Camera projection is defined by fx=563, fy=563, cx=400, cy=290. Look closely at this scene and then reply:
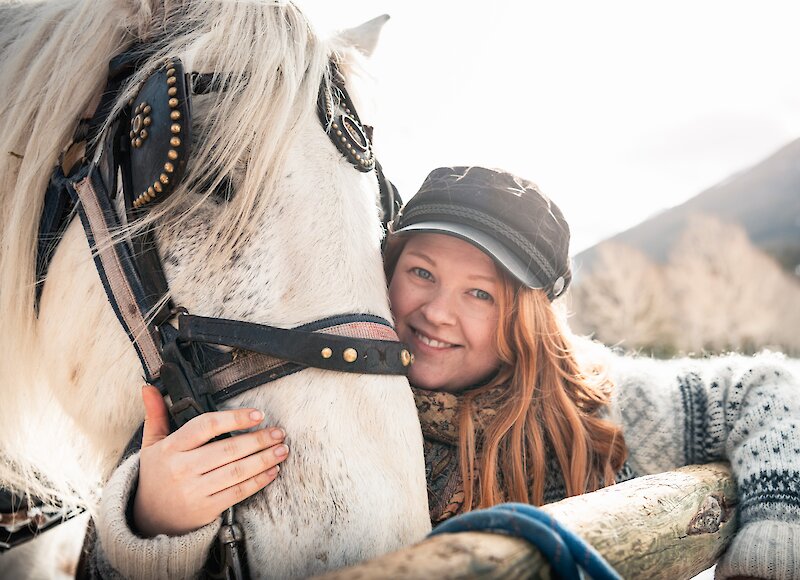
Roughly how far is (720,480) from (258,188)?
126 cm

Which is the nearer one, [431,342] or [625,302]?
[431,342]

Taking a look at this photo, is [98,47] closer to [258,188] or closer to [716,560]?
[258,188]

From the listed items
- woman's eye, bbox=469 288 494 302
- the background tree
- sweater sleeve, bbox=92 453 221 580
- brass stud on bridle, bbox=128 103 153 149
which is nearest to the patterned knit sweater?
sweater sleeve, bbox=92 453 221 580

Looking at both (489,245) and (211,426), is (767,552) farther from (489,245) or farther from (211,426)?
(211,426)

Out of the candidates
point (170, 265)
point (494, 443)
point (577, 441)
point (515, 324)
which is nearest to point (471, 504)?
point (494, 443)

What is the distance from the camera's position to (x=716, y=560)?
127 cm

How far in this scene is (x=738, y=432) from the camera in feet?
4.77

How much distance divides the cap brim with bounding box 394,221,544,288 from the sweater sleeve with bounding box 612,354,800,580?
500 mm

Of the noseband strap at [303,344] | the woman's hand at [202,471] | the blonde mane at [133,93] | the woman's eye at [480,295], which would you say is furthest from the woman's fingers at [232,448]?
the woman's eye at [480,295]

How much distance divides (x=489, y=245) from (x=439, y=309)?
0.25m

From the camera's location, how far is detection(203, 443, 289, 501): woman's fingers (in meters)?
0.91

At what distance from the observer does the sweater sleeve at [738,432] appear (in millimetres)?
1200

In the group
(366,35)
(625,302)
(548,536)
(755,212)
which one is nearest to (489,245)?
(366,35)

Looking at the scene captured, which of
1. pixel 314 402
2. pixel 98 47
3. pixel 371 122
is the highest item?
pixel 98 47
